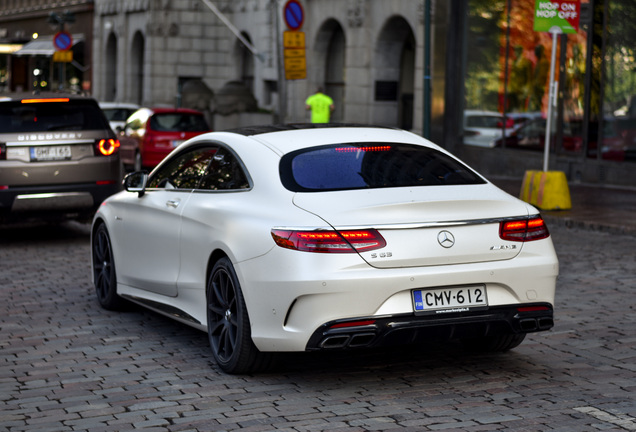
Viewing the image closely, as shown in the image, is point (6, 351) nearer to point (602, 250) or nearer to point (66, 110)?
point (66, 110)

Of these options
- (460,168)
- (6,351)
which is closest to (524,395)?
(460,168)

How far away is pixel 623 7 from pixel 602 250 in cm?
978

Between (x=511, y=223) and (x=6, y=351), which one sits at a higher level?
(x=511, y=223)

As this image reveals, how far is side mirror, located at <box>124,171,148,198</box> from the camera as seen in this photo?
8.44 metres

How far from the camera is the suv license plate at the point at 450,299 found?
20.6 ft

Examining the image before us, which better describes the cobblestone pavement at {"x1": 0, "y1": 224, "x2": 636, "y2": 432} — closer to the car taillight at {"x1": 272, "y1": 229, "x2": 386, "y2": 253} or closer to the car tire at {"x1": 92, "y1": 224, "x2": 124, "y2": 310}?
the car tire at {"x1": 92, "y1": 224, "x2": 124, "y2": 310}

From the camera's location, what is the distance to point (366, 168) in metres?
6.85

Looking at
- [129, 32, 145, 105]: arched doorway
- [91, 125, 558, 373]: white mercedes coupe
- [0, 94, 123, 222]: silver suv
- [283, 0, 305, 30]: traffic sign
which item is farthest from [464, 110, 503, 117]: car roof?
[129, 32, 145, 105]: arched doorway

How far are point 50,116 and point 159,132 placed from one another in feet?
41.0

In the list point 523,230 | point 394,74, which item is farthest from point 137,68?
point 523,230

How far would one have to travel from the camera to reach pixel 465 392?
6.36 metres

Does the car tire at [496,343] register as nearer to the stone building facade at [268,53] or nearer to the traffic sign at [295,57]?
the traffic sign at [295,57]

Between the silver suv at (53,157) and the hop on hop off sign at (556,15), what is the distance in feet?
21.2

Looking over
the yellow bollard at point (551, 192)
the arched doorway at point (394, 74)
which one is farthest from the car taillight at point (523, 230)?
the arched doorway at point (394, 74)
